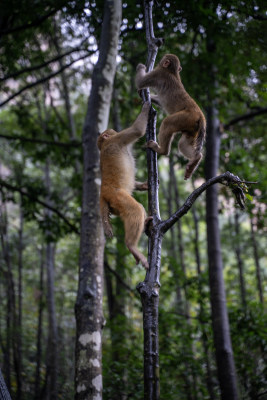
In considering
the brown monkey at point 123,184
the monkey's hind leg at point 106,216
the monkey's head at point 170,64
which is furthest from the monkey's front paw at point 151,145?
the monkey's head at point 170,64

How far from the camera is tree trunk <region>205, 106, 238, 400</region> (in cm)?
580

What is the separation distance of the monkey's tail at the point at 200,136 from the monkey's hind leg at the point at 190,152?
0.19 feet

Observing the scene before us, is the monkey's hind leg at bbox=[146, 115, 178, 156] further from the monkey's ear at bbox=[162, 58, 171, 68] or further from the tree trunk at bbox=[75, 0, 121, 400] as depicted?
the tree trunk at bbox=[75, 0, 121, 400]

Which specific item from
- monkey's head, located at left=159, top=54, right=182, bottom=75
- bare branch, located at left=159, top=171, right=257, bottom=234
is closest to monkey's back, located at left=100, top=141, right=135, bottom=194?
monkey's head, located at left=159, top=54, right=182, bottom=75

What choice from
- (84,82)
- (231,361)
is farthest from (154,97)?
(84,82)

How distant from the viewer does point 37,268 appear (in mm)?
20344

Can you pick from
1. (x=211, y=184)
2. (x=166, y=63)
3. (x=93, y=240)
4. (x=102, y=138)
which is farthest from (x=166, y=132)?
(x=93, y=240)

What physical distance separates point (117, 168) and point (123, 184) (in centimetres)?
25

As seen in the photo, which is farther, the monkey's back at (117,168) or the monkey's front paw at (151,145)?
the monkey's back at (117,168)

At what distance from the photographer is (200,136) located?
4742 mm

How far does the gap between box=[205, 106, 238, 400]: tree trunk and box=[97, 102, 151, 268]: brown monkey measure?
245 centimetres

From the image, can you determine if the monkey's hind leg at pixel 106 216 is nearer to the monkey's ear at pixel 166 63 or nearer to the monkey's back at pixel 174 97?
the monkey's back at pixel 174 97

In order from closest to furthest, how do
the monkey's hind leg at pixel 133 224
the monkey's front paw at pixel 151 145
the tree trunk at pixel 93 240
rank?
the monkey's front paw at pixel 151 145, the monkey's hind leg at pixel 133 224, the tree trunk at pixel 93 240

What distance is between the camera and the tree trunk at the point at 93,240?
173 inches
